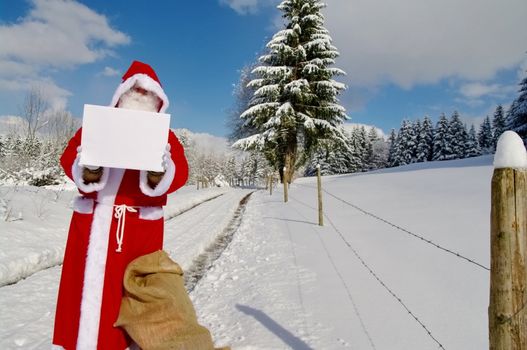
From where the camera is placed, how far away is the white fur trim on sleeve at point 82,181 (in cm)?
196

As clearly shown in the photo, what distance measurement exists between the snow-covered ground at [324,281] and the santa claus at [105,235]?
70.9 inches

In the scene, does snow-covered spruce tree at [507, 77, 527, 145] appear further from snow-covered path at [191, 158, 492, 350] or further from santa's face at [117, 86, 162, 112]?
santa's face at [117, 86, 162, 112]

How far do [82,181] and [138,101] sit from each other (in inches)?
23.0

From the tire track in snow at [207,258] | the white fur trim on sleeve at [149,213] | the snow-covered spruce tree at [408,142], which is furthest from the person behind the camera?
the snow-covered spruce tree at [408,142]

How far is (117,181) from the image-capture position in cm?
210

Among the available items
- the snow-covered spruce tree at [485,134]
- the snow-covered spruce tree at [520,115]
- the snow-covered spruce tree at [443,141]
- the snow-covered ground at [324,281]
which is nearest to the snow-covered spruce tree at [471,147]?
the snow-covered spruce tree at [443,141]

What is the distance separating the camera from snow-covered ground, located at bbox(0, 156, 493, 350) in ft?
11.9

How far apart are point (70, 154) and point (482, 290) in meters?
4.81

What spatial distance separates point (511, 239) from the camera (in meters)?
1.98

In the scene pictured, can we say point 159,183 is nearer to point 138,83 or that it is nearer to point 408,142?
point 138,83

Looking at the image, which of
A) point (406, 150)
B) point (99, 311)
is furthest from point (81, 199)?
point (406, 150)

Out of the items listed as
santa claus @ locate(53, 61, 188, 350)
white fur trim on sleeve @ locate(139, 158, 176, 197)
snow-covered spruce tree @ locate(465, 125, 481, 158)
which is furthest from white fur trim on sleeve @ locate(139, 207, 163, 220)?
snow-covered spruce tree @ locate(465, 125, 481, 158)

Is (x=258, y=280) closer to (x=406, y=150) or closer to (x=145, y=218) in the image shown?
(x=145, y=218)

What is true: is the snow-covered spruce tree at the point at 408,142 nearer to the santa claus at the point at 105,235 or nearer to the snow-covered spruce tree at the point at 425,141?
the snow-covered spruce tree at the point at 425,141
